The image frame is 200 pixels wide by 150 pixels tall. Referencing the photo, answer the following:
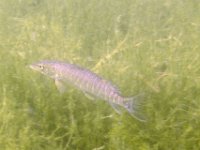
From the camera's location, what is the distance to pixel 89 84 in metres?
3.80

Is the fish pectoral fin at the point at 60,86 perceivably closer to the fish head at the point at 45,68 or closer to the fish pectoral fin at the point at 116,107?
the fish head at the point at 45,68

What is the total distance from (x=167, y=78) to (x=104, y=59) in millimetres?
845

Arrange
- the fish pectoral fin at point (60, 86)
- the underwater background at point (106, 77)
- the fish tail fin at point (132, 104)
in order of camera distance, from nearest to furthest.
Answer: the fish tail fin at point (132, 104), the underwater background at point (106, 77), the fish pectoral fin at point (60, 86)

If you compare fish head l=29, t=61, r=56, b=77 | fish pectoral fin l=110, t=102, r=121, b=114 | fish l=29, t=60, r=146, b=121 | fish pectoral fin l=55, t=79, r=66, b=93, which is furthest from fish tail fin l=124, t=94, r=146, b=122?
fish head l=29, t=61, r=56, b=77

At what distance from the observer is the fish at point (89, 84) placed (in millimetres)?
3611

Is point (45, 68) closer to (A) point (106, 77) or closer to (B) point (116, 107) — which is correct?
(A) point (106, 77)

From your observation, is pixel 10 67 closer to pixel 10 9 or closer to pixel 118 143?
pixel 118 143

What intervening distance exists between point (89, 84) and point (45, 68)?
2.18 feet

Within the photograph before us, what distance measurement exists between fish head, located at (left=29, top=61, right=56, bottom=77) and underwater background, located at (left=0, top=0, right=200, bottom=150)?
177mm

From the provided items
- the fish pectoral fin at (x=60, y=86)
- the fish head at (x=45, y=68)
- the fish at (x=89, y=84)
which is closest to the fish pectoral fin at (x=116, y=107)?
the fish at (x=89, y=84)

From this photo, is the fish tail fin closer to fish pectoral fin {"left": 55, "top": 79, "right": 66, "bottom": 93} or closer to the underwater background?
the underwater background

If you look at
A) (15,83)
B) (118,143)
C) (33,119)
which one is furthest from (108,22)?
(118,143)

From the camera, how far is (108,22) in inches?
258

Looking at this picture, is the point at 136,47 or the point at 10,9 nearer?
the point at 136,47
